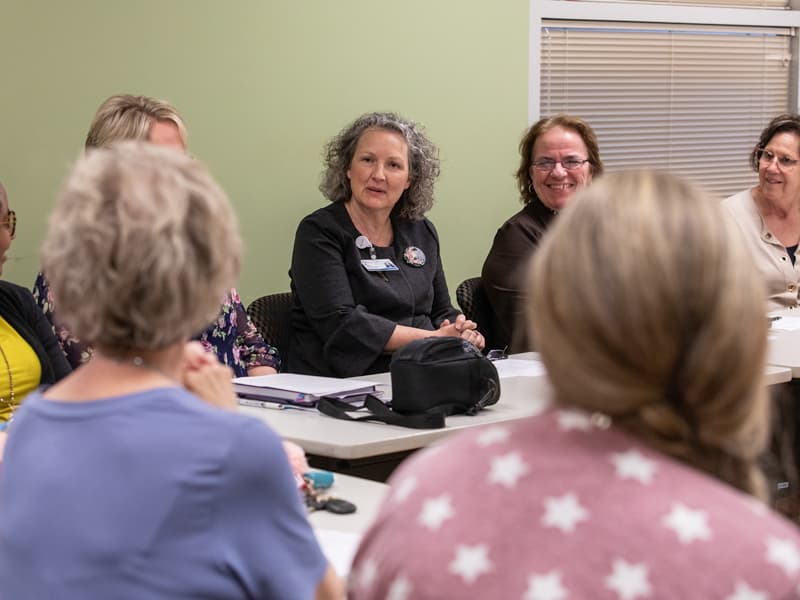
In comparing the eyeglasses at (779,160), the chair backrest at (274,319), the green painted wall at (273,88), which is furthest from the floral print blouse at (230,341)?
the eyeglasses at (779,160)

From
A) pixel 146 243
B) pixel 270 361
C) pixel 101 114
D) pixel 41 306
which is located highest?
pixel 101 114

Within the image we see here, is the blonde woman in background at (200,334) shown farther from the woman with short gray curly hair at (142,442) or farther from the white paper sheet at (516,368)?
the woman with short gray curly hair at (142,442)

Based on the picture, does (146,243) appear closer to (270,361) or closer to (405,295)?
(270,361)

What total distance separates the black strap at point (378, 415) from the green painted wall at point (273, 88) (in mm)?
1073

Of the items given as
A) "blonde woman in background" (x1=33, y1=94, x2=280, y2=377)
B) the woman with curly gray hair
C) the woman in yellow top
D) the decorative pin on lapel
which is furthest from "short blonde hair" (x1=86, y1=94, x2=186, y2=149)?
the decorative pin on lapel

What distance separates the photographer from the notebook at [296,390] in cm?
279

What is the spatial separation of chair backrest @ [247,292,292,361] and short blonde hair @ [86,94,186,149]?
0.73m

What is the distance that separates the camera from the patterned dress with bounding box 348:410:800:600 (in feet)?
3.21

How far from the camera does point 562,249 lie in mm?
1054

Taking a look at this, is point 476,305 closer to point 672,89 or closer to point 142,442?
point 672,89

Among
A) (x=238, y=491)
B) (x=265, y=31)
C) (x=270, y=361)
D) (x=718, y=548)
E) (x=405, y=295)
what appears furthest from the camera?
(x=265, y=31)

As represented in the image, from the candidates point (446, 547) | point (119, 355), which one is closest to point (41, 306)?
point (119, 355)

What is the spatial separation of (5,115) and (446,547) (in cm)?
309

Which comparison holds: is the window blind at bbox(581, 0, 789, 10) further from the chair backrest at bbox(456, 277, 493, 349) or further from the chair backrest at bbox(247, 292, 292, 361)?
the chair backrest at bbox(247, 292, 292, 361)
